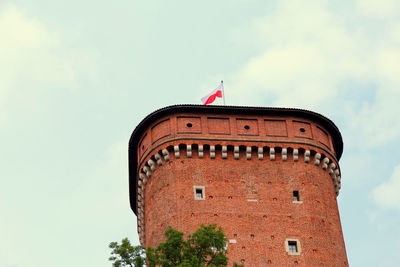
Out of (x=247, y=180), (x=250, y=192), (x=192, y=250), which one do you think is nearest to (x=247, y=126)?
(x=247, y=180)

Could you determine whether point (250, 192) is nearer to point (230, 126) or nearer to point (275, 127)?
point (230, 126)

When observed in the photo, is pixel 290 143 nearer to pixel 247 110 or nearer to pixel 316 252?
pixel 247 110

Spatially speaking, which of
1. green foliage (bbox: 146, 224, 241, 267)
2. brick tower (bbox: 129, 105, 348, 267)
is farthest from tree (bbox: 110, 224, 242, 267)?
brick tower (bbox: 129, 105, 348, 267)

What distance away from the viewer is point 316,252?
4222 cm

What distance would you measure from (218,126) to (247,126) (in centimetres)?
198

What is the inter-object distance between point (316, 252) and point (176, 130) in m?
12.1

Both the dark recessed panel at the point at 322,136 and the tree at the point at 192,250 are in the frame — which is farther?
the dark recessed panel at the point at 322,136

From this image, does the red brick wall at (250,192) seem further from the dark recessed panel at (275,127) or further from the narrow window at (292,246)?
the narrow window at (292,246)

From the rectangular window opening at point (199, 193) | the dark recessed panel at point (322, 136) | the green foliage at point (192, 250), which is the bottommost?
the green foliage at point (192, 250)

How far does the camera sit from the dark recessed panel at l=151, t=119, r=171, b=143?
46675 mm

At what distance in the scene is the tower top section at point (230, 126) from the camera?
4603cm

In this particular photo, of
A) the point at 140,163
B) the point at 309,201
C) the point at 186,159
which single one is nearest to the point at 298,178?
the point at 309,201

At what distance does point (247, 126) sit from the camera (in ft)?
153

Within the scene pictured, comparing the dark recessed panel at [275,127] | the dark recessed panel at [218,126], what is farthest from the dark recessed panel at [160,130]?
the dark recessed panel at [275,127]
